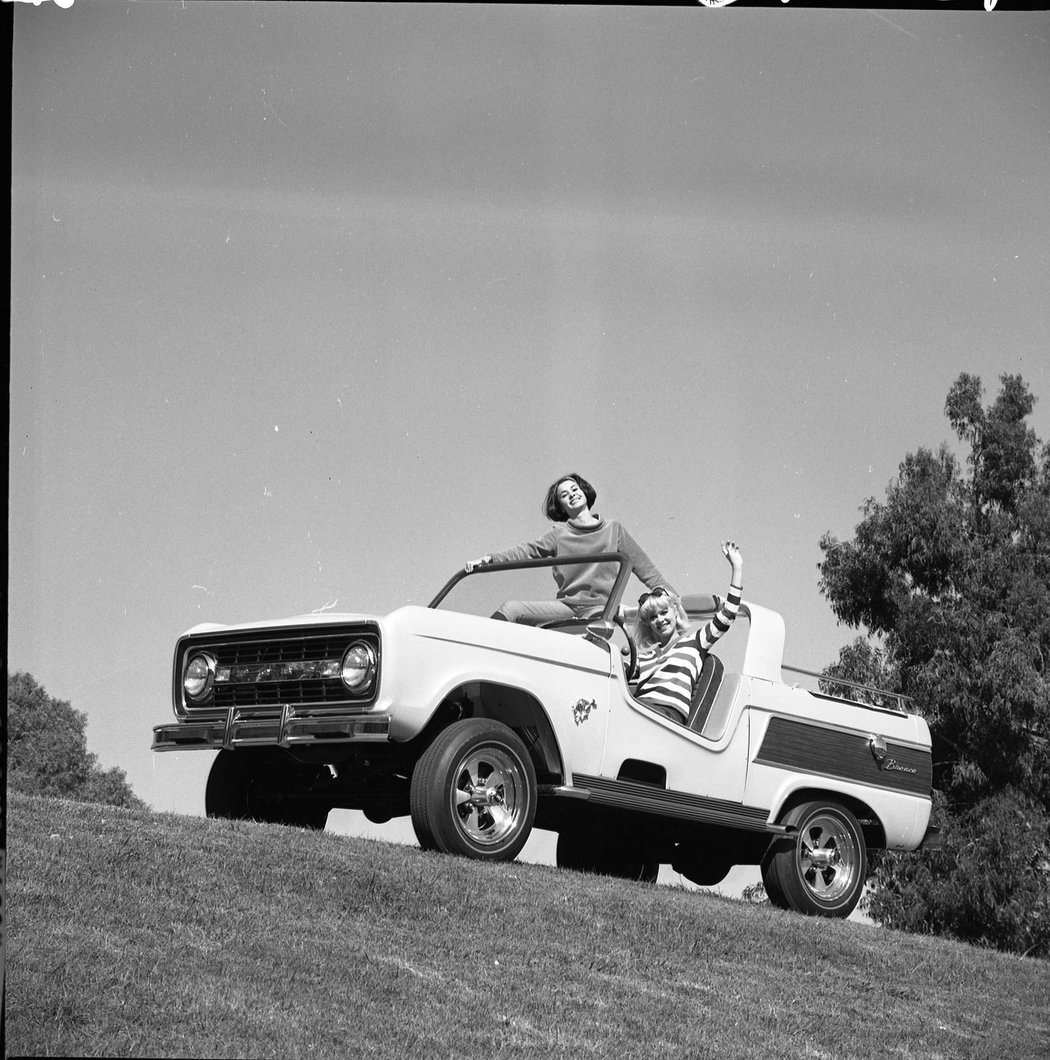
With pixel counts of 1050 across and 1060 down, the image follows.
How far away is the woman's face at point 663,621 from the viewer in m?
9.09

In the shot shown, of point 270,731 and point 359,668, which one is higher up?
point 359,668

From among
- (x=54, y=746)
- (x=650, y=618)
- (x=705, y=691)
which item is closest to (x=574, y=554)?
(x=650, y=618)

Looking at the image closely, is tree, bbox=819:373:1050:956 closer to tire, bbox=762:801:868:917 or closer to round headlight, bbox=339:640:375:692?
tire, bbox=762:801:868:917

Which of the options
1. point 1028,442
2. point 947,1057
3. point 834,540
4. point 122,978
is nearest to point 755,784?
point 947,1057

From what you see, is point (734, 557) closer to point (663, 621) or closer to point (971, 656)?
point (663, 621)

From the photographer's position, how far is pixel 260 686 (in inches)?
316

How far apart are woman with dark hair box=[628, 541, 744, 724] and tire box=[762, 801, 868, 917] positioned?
4.04ft

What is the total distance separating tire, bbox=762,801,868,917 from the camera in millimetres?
9539

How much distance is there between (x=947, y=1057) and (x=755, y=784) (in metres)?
2.32

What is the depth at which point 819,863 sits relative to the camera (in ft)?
32.2

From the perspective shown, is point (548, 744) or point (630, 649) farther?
point (630, 649)

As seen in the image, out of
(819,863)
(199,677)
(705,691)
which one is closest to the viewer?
(199,677)

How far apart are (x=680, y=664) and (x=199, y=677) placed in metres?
2.78

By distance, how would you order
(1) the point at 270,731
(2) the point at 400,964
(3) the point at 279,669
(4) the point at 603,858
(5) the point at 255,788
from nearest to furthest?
(2) the point at 400,964 < (1) the point at 270,731 < (3) the point at 279,669 < (5) the point at 255,788 < (4) the point at 603,858
